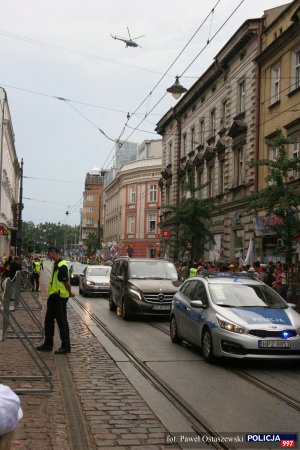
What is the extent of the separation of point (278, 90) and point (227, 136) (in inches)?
252

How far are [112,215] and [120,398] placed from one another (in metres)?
76.7

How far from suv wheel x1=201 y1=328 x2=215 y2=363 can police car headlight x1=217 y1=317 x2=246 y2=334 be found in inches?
14.1

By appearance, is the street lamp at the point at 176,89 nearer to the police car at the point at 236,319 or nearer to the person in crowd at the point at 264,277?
the person in crowd at the point at 264,277

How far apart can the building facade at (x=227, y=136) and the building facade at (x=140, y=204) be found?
28.6 m

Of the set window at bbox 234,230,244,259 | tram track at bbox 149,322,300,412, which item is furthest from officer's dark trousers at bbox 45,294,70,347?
window at bbox 234,230,244,259

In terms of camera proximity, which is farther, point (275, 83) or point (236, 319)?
point (275, 83)

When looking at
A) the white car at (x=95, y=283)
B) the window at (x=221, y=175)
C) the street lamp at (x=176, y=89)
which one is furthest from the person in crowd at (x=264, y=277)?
the window at (x=221, y=175)

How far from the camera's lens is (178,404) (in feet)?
21.6

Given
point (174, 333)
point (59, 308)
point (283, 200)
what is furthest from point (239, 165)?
point (59, 308)

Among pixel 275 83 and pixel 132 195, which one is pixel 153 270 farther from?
pixel 132 195

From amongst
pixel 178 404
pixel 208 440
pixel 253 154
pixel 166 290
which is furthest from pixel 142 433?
pixel 253 154

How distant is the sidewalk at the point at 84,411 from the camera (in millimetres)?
5168

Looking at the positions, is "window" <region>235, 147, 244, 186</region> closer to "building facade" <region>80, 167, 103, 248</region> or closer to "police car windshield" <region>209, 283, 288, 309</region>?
"police car windshield" <region>209, 283, 288, 309</region>

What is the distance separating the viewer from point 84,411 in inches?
245
